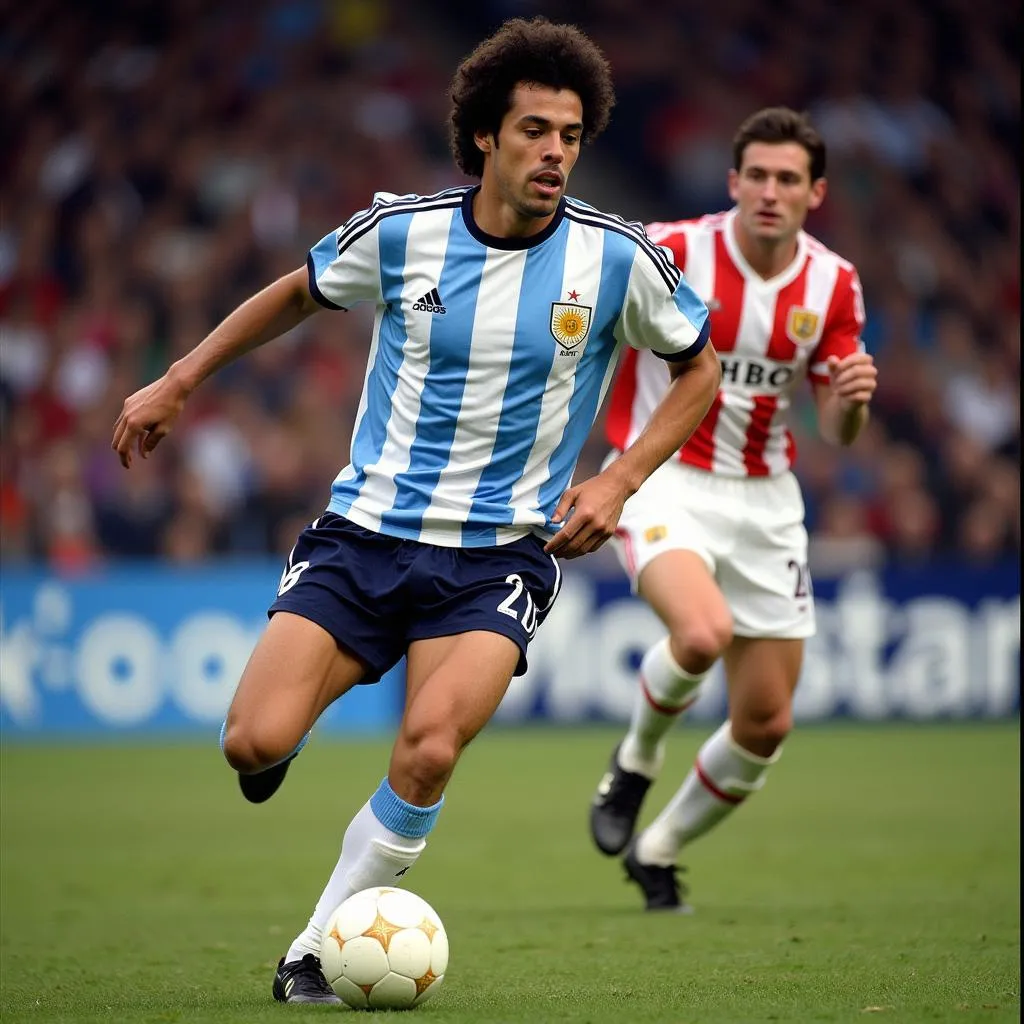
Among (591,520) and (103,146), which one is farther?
(103,146)

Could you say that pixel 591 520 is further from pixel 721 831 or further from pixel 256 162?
pixel 256 162

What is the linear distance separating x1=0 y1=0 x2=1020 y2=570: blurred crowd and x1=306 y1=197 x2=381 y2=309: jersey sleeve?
972 cm

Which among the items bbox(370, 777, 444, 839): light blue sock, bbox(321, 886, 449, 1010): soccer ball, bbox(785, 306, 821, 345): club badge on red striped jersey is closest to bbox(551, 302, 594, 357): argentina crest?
bbox(370, 777, 444, 839): light blue sock

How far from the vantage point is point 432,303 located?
4.88 metres

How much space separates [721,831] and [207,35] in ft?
40.4

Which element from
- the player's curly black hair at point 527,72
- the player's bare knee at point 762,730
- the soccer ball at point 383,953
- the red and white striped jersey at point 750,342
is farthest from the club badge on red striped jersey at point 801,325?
the soccer ball at point 383,953

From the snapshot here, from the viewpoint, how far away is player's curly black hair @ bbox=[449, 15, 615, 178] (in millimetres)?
4789

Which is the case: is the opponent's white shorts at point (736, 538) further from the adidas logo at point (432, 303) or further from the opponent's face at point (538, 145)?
the opponent's face at point (538, 145)

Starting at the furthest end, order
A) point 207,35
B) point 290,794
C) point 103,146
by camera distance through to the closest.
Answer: point 207,35
point 103,146
point 290,794

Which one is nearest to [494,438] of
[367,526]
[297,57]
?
[367,526]

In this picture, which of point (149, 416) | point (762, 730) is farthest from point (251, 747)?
point (762, 730)

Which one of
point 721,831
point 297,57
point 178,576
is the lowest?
point 721,831

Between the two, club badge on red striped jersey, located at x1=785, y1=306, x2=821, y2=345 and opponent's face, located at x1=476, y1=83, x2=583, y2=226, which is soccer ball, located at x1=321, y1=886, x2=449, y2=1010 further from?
club badge on red striped jersey, located at x1=785, y1=306, x2=821, y2=345

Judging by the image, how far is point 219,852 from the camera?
895 cm
